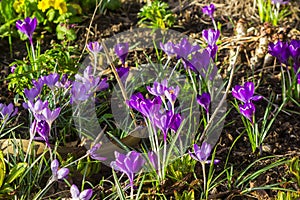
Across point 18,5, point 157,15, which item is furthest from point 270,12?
point 18,5

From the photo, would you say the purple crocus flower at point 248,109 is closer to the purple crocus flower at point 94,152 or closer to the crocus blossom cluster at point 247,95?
the crocus blossom cluster at point 247,95

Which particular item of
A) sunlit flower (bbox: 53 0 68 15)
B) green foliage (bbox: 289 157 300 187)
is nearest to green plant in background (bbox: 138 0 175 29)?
sunlit flower (bbox: 53 0 68 15)

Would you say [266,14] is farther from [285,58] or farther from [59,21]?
[59,21]

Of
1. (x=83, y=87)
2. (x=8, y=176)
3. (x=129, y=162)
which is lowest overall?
(x=8, y=176)

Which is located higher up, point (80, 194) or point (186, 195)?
point (80, 194)

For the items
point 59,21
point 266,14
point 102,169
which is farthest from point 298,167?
point 59,21

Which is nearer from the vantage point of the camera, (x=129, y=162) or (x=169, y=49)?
(x=129, y=162)

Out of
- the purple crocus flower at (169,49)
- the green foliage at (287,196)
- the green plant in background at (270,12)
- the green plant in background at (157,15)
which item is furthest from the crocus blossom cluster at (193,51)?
the green plant in background at (270,12)

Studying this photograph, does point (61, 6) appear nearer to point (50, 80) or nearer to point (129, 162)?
point (50, 80)

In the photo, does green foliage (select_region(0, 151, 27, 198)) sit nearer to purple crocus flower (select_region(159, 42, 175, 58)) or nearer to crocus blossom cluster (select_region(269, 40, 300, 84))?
purple crocus flower (select_region(159, 42, 175, 58))
